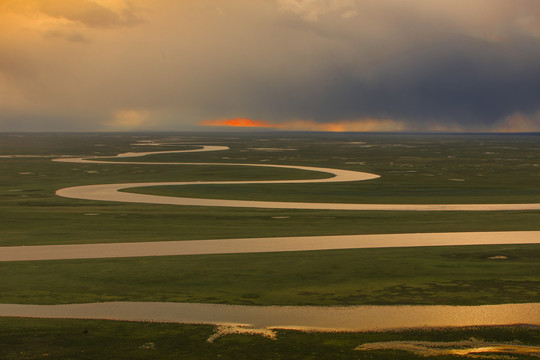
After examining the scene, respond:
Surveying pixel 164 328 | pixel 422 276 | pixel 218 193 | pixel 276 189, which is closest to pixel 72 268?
pixel 164 328

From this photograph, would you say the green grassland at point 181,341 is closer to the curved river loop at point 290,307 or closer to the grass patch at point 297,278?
the curved river loop at point 290,307

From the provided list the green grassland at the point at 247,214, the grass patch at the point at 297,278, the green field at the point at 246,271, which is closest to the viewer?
the green field at the point at 246,271

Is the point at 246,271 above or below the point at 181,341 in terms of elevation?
below

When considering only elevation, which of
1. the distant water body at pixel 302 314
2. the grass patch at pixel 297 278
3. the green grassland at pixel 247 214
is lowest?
the green grassland at pixel 247 214

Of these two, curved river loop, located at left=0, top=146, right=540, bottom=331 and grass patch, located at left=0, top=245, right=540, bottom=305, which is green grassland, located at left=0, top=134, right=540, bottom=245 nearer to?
curved river loop, located at left=0, top=146, right=540, bottom=331

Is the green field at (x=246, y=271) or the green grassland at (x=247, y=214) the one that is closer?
the green field at (x=246, y=271)

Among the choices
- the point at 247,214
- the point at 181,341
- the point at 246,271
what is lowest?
the point at 247,214

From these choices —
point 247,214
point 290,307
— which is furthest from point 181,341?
point 247,214

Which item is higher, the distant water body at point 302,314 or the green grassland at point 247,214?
the distant water body at point 302,314

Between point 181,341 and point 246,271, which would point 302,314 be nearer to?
point 181,341

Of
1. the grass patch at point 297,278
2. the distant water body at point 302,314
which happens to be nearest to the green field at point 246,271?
the grass patch at point 297,278
